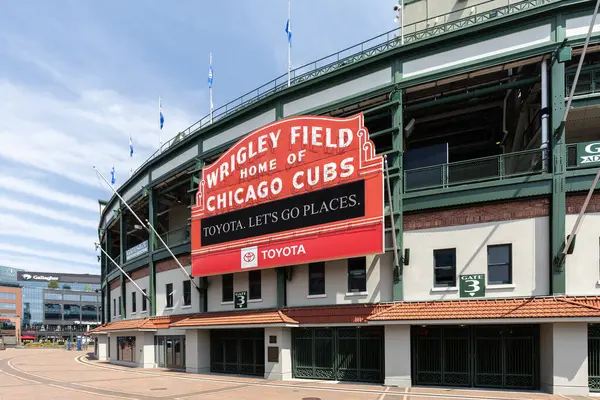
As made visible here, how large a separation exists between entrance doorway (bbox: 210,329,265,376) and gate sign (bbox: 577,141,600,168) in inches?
632

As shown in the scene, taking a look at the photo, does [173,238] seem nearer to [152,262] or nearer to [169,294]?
[152,262]

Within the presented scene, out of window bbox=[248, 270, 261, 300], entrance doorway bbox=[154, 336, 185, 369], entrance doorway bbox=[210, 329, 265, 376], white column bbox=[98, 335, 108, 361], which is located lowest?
white column bbox=[98, 335, 108, 361]

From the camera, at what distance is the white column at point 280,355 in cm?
2170

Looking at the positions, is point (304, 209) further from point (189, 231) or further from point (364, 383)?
point (189, 231)

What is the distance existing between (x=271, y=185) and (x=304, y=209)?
2589 mm

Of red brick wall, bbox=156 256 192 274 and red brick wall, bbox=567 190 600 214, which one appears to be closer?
red brick wall, bbox=567 190 600 214

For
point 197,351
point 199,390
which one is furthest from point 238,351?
point 199,390

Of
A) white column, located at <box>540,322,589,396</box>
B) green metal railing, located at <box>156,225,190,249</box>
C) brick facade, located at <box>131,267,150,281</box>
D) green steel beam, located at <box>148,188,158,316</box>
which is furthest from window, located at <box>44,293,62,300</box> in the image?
white column, located at <box>540,322,589,396</box>

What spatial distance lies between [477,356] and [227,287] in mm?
13429

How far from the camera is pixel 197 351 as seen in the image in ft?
84.6

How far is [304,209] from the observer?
21.6m

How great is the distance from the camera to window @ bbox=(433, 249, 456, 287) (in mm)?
18547

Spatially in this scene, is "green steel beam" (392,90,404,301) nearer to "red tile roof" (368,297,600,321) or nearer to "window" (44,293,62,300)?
"red tile roof" (368,297,600,321)

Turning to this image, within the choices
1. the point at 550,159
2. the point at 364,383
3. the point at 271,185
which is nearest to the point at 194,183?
the point at 271,185
